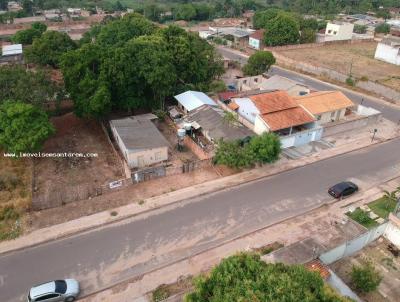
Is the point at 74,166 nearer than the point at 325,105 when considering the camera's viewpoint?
Yes

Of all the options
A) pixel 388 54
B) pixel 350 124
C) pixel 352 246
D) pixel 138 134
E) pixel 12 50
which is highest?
pixel 12 50

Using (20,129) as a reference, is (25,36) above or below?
above

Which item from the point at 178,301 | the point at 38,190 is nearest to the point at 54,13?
the point at 38,190

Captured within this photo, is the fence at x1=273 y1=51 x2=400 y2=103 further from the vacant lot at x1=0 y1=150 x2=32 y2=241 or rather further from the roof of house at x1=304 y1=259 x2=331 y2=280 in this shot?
the vacant lot at x1=0 y1=150 x2=32 y2=241

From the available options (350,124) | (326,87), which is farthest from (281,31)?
(350,124)

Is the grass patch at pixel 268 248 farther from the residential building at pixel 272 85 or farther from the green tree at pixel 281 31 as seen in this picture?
the green tree at pixel 281 31

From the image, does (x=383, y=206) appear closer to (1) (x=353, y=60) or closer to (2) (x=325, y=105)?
(2) (x=325, y=105)

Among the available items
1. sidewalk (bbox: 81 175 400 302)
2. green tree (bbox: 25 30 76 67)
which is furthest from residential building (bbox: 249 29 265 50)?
sidewalk (bbox: 81 175 400 302)
